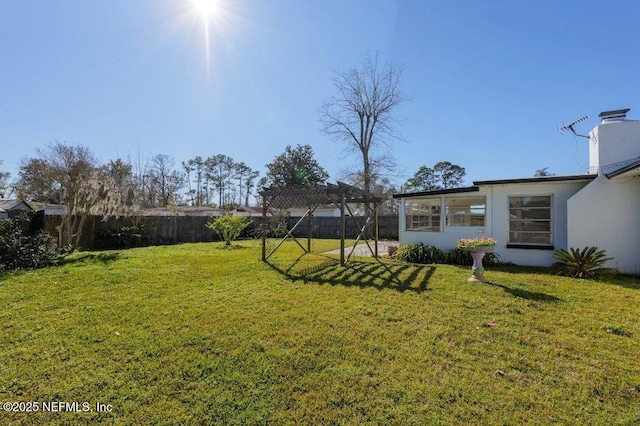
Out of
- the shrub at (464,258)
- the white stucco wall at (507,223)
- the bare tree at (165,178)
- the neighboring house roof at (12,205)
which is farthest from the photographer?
the bare tree at (165,178)

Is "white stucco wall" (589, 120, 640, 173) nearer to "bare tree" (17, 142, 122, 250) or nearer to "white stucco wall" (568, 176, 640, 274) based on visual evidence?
"white stucco wall" (568, 176, 640, 274)

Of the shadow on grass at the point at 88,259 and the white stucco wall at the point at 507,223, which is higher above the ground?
the white stucco wall at the point at 507,223

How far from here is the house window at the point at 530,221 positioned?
8.12 m

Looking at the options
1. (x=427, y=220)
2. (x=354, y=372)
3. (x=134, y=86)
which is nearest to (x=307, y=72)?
(x=134, y=86)

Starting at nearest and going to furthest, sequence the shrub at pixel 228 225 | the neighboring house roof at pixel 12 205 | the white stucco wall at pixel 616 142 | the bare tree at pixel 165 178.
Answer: the white stucco wall at pixel 616 142, the neighboring house roof at pixel 12 205, the shrub at pixel 228 225, the bare tree at pixel 165 178

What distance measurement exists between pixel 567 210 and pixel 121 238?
1631cm

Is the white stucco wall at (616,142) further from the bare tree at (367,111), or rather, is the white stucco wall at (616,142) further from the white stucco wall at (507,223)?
the bare tree at (367,111)

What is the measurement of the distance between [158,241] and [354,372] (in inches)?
589

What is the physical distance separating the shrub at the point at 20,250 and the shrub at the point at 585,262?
507 inches

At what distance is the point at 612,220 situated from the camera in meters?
7.05

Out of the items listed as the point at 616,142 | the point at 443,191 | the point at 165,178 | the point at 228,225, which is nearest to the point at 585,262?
the point at 616,142

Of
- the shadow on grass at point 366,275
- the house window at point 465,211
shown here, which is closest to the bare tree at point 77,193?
the shadow on grass at point 366,275

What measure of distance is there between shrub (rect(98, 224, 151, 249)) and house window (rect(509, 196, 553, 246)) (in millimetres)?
15069

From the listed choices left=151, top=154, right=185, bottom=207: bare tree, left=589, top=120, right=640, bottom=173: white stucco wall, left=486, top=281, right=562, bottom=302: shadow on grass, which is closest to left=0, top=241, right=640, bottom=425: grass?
left=486, top=281, right=562, bottom=302: shadow on grass
